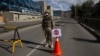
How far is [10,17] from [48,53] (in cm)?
8298

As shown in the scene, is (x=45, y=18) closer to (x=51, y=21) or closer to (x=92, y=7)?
(x=51, y=21)

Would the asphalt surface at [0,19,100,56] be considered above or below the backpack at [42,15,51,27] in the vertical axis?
below

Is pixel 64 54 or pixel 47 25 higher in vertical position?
pixel 47 25

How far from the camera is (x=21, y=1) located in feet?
433

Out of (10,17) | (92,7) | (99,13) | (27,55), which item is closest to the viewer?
(27,55)

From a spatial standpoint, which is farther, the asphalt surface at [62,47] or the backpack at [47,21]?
the backpack at [47,21]

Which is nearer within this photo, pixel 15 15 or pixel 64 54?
pixel 64 54

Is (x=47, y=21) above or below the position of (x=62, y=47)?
above

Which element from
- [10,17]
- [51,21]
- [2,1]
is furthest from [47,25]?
[2,1]

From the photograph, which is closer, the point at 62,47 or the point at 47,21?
the point at 47,21

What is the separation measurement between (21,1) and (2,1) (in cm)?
2616

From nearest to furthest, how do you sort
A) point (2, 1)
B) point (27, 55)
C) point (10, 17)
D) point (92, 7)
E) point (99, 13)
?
1. point (27, 55)
2. point (99, 13)
3. point (92, 7)
4. point (10, 17)
5. point (2, 1)

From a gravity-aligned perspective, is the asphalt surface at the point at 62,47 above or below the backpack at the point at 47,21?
below

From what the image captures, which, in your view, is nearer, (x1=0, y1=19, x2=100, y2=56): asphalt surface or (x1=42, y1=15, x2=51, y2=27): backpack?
(x1=0, y1=19, x2=100, y2=56): asphalt surface
